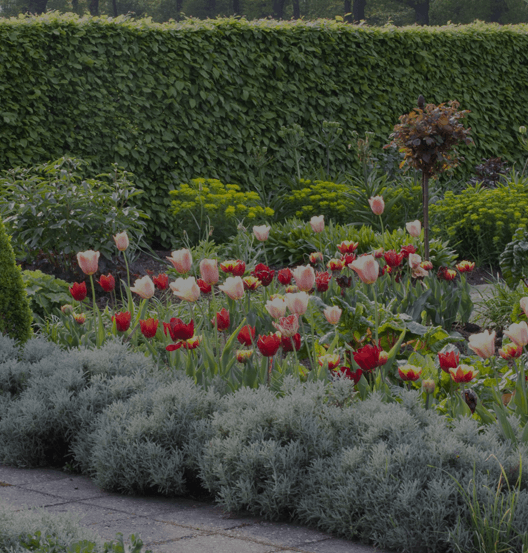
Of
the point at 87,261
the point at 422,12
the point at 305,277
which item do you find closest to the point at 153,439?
the point at 305,277

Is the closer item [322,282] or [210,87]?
[322,282]

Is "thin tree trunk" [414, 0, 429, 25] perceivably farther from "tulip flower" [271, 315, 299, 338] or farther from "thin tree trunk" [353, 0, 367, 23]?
"tulip flower" [271, 315, 299, 338]

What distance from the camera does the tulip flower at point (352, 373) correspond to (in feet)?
9.02

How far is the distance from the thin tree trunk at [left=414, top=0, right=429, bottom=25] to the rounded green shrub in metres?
33.5

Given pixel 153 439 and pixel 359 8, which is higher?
pixel 359 8

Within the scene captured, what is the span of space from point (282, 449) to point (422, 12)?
35514 mm

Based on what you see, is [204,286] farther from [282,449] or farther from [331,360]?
[282,449]

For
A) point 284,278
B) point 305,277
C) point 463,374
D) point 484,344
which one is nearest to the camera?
point 463,374

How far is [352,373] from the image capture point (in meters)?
2.80

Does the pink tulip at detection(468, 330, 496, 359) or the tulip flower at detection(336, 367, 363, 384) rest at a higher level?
the pink tulip at detection(468, 330, 496, 359)

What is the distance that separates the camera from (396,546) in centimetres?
202

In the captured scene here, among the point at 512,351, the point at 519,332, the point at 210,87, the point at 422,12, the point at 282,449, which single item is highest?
the point at 422,12

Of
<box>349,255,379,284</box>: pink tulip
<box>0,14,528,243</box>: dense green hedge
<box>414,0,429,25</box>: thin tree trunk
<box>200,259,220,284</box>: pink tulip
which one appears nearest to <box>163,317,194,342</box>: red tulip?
<box>200,259,220,284</box>: pink tulip

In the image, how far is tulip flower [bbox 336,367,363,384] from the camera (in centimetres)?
275
